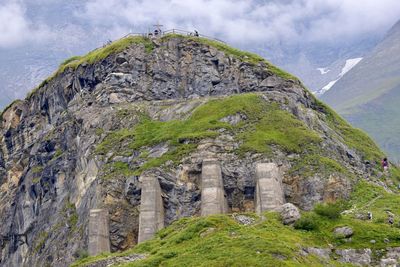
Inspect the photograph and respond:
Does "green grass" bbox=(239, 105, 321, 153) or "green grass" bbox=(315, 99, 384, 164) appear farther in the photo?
"green grass" bbox=(315, 99, 384, 164)

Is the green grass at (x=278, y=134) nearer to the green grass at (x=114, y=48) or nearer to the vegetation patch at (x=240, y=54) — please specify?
the vegetation patch at (x=240, y=54)

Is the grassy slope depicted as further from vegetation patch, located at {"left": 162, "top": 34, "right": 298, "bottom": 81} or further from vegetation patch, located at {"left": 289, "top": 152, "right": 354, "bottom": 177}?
vegetation patch, located at {"left": 162, "top": 34, "right": 298, "bottom": 81}

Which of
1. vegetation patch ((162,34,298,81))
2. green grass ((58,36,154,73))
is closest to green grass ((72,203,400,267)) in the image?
vegetation patch ((162,34,298,81))

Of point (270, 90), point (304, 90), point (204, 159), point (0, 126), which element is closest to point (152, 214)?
point (204, 159)

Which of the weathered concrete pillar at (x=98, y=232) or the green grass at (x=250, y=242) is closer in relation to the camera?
the green grass at (x=250, y=242)

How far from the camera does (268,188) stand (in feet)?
241

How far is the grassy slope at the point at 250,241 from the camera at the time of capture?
5006 centimetres

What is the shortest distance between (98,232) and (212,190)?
12.2 meters

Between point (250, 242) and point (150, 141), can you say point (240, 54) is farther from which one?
point (250, 242)

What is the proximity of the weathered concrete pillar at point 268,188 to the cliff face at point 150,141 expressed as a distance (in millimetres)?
1564

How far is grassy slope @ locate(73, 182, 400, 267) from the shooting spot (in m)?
50.1

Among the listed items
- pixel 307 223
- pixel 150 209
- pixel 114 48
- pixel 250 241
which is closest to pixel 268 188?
pixel 150 209

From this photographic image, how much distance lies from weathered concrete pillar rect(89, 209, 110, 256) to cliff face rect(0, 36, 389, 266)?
99cm

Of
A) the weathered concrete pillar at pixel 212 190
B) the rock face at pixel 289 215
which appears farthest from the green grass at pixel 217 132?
the rock face at pixel 289 215
